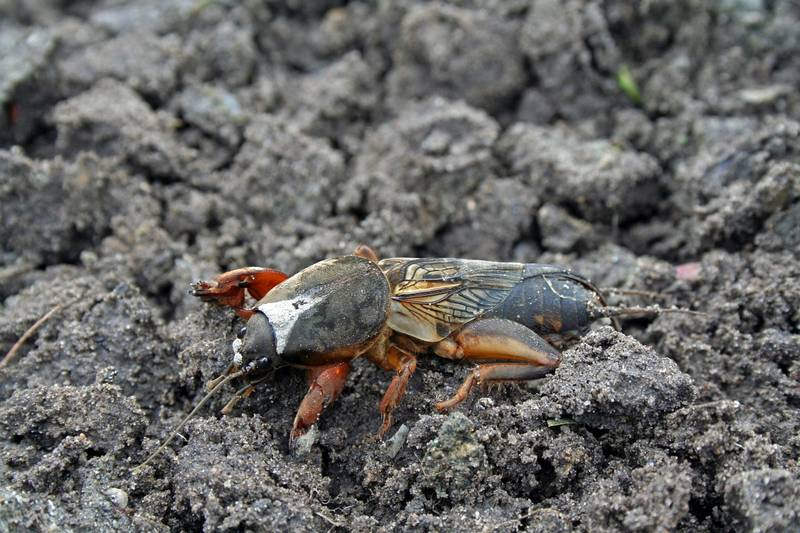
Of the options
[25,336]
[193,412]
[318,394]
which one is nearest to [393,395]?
[318,394]

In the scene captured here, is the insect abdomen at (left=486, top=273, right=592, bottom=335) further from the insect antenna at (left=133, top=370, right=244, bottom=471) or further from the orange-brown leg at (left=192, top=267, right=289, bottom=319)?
the insect antenna at (left=133, top=370, right=244, bottom=471)

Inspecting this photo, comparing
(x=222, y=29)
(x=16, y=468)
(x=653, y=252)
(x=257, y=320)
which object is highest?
(x=222, y=29)

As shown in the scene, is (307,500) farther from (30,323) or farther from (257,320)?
(30,323)

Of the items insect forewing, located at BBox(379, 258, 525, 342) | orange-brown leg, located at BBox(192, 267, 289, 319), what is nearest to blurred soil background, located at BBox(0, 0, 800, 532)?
orange-brown leg, located at BBox(192, 267, 289, 319)

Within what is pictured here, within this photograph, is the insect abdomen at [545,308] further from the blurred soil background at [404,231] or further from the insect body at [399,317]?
the blurred soil background at [404,231]

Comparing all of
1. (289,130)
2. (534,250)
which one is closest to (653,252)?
(534,250)

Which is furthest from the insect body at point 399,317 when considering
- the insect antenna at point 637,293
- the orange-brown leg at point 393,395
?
the insect antenna at point 637,293
